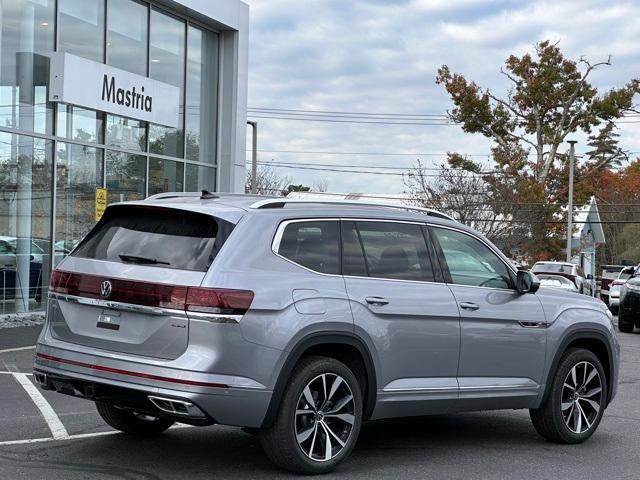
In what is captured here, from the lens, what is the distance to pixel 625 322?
71.1ft

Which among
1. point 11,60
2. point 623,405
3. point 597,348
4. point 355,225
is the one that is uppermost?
Result: point 11,60

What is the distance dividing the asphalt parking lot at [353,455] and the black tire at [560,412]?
0.11 meters

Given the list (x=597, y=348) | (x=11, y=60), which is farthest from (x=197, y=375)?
(x=11, y=60)

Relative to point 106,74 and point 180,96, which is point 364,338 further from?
point 180,96

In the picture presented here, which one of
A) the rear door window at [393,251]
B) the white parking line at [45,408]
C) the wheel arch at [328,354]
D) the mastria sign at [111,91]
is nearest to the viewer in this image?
the wheel arch at [328,354]

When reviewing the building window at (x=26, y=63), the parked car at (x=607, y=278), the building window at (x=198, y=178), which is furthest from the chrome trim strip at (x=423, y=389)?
the parked car at (x=607, y=278)

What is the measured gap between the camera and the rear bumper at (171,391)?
18.5ft

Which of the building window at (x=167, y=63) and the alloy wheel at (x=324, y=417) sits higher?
the building window at (x=167, y=63)

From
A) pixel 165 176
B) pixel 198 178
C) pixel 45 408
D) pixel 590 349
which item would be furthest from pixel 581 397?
pixel 198 178

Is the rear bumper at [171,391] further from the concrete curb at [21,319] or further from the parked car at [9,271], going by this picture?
the parked car at [9,271]

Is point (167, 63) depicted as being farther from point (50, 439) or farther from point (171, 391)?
point (171, 391)

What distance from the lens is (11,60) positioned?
1730 centimetres

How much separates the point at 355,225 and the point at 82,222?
13.4 m

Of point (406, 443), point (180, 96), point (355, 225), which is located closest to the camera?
point (355, 225)
